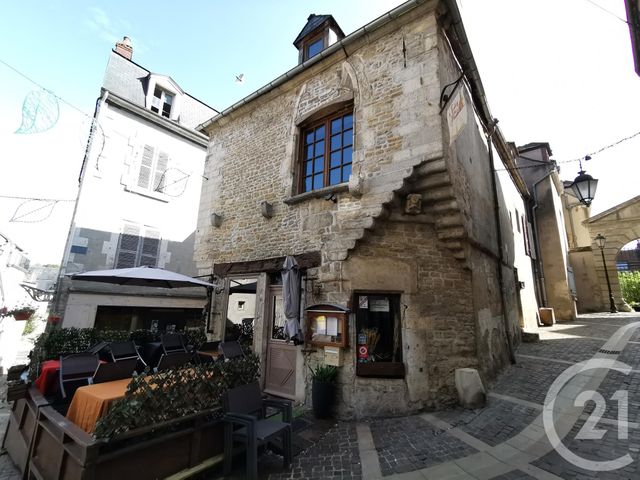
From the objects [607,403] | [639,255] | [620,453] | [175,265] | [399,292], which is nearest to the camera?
[620,453]

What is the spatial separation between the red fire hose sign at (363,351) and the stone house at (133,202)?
8.16 metres

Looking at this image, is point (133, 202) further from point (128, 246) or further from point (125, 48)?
point (125, 48)

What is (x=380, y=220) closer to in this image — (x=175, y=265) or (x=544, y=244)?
(x=175, y=265)

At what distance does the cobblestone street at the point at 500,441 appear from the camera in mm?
3361

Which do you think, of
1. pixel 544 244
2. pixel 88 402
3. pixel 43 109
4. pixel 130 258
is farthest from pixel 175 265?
pixel 544 244

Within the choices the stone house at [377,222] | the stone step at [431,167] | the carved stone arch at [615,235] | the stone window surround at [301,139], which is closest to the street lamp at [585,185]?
the stone house at [377,222]

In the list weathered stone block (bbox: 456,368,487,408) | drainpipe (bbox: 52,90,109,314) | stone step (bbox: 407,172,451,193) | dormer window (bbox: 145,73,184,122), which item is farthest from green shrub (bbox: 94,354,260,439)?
dormer window (bbox: 145,73,184,122)

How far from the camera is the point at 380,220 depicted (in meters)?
5.69

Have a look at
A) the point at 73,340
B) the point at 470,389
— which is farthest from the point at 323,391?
the point at 73,340

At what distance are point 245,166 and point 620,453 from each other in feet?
29.2

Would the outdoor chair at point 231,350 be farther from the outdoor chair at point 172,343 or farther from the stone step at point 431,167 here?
the stone step at point 431,167

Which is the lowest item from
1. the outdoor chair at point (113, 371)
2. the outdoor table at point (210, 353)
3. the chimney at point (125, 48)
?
the outdoor table at point (210, 353)

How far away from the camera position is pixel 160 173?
11.3 m

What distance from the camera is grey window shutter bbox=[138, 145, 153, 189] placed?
10.8 m
